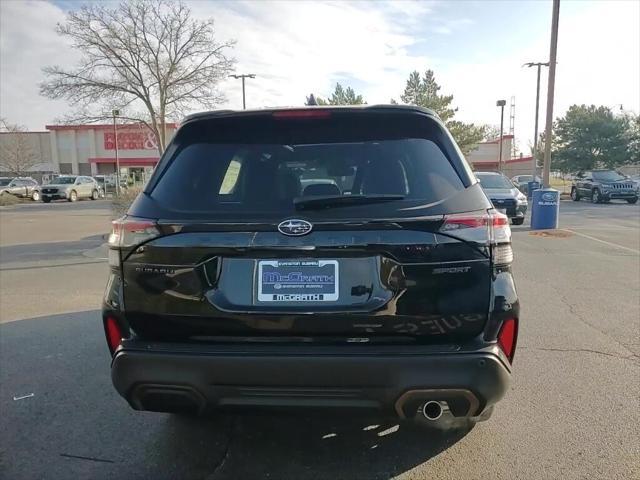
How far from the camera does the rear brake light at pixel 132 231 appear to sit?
2.28 metres

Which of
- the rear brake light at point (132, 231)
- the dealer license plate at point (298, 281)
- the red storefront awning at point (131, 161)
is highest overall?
the red storefront awning at point (131, 161)

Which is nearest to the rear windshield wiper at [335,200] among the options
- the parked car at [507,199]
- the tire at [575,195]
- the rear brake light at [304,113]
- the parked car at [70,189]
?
the rear brake light at [304,113]

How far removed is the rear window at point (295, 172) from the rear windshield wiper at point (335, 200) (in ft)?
0.09

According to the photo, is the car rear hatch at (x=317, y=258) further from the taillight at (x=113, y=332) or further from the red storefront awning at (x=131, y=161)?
the red storefront awning at (x=131, y=161)

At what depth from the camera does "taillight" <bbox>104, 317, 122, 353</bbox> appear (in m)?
2.39

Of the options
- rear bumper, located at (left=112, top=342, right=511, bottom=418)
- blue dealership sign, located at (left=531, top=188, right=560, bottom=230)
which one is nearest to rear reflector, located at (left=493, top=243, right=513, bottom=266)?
rear bumper, located at (left=112, top=342, right=511, bottom=418)

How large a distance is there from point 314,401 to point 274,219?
85 cm

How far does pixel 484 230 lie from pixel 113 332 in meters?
1.87

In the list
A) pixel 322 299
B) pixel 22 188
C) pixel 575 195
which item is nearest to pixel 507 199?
pixel 322 299

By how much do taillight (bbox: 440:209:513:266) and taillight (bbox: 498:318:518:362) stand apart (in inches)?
11.1

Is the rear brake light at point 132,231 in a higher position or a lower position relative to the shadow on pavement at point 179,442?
higher

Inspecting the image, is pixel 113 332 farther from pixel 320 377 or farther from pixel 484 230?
pixel 484 230

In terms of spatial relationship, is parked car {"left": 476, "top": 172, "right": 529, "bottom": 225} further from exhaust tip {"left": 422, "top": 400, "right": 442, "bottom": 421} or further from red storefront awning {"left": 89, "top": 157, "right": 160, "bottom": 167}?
red storefront awning {"left": 89, "top": 157, "right": 160, "bottom": 167}

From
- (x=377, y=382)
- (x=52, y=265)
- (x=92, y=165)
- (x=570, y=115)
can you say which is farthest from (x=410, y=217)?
(x=92, y=165)
